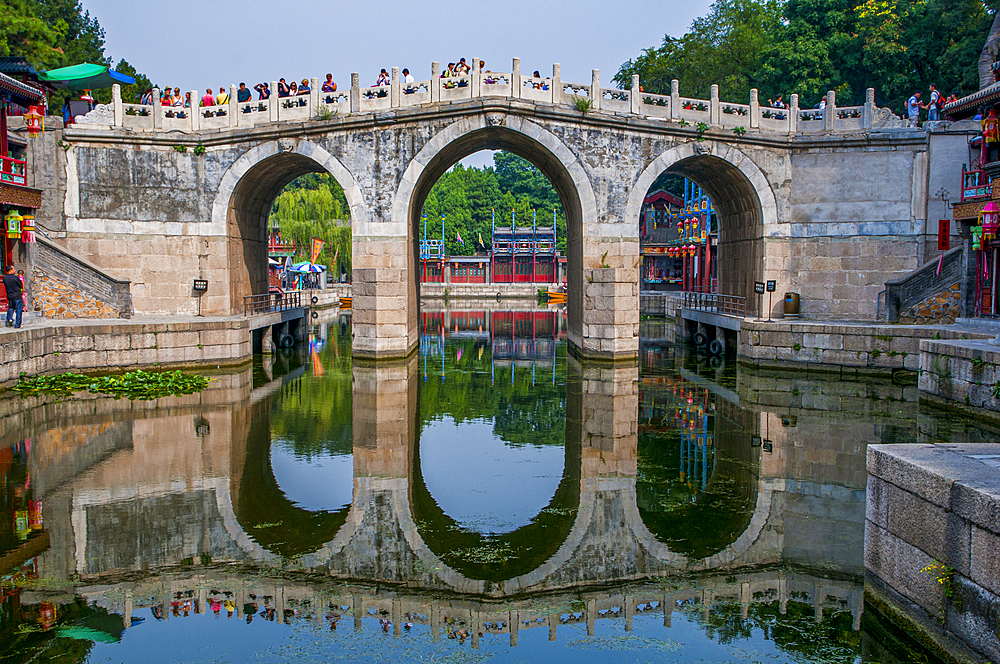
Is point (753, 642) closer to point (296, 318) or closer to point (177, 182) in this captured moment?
point (177, 182)

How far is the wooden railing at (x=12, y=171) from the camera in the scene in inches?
738

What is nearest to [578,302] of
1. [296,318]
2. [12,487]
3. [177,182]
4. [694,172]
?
[694,172]

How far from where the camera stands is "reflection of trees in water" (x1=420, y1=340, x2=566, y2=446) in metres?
13.6

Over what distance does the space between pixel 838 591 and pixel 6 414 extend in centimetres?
1365

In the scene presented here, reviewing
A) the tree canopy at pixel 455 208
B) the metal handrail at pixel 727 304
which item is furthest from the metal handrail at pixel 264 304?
the tree canopy at pixel 455 208

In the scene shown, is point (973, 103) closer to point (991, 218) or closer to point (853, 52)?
point (991, 218)

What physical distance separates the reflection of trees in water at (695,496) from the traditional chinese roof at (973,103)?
1271 centimetres

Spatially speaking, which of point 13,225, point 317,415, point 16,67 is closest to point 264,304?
point 13,225

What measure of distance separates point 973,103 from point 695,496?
52.7 feet

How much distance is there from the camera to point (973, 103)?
19406 mm

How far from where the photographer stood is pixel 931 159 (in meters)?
21.7

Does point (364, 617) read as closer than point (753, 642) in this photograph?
No

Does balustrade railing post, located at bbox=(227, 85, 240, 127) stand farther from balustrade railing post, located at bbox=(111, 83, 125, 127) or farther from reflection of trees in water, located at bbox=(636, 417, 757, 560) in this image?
reflection of trees in water, located at bbox=(636, 417, 757, 560)

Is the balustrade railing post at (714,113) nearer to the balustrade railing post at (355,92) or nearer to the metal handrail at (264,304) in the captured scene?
the balustrade railing post at (355,92)
